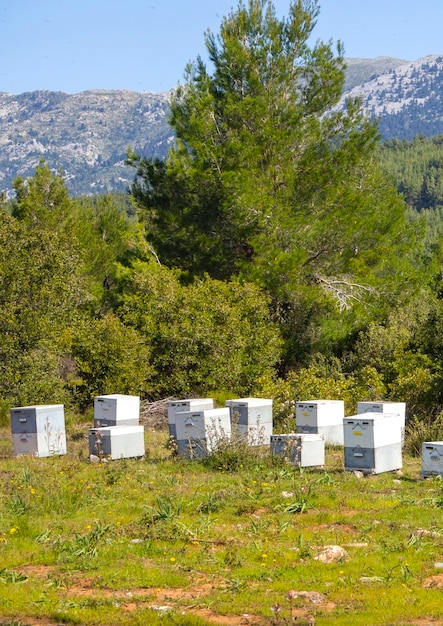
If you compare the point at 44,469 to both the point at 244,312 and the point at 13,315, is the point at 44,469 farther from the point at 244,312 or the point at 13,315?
the point at 244,312

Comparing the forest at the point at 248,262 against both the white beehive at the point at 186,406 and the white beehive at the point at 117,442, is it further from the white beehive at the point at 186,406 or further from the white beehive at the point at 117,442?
the white beehive at the point at 117,442

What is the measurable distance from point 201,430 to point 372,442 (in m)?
3.91

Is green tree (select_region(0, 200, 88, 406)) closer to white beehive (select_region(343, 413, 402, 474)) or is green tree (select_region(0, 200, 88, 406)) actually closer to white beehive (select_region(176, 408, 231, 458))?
white beehive (select_region(176, 408, 231, 458))

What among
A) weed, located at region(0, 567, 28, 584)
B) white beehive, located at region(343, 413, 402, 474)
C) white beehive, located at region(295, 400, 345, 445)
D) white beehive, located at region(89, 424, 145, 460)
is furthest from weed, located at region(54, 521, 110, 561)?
white beehive, located at region(295, 400, 345, 445)

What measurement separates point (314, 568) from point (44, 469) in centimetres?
796

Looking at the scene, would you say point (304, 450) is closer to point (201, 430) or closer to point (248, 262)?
point (201, 430)

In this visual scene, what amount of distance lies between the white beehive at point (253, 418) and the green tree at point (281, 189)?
13.7 meters

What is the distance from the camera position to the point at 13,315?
2591 cm

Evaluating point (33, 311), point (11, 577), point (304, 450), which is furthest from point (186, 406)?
point (11, 577)

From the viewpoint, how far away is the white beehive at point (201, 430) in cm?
1708

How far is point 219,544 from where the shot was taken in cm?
1118

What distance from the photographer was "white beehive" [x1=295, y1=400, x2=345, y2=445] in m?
18.4

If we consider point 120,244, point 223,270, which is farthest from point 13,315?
point 120,244

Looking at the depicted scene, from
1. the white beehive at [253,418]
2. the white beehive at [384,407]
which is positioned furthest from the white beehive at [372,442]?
the white beehive at [253,418]
